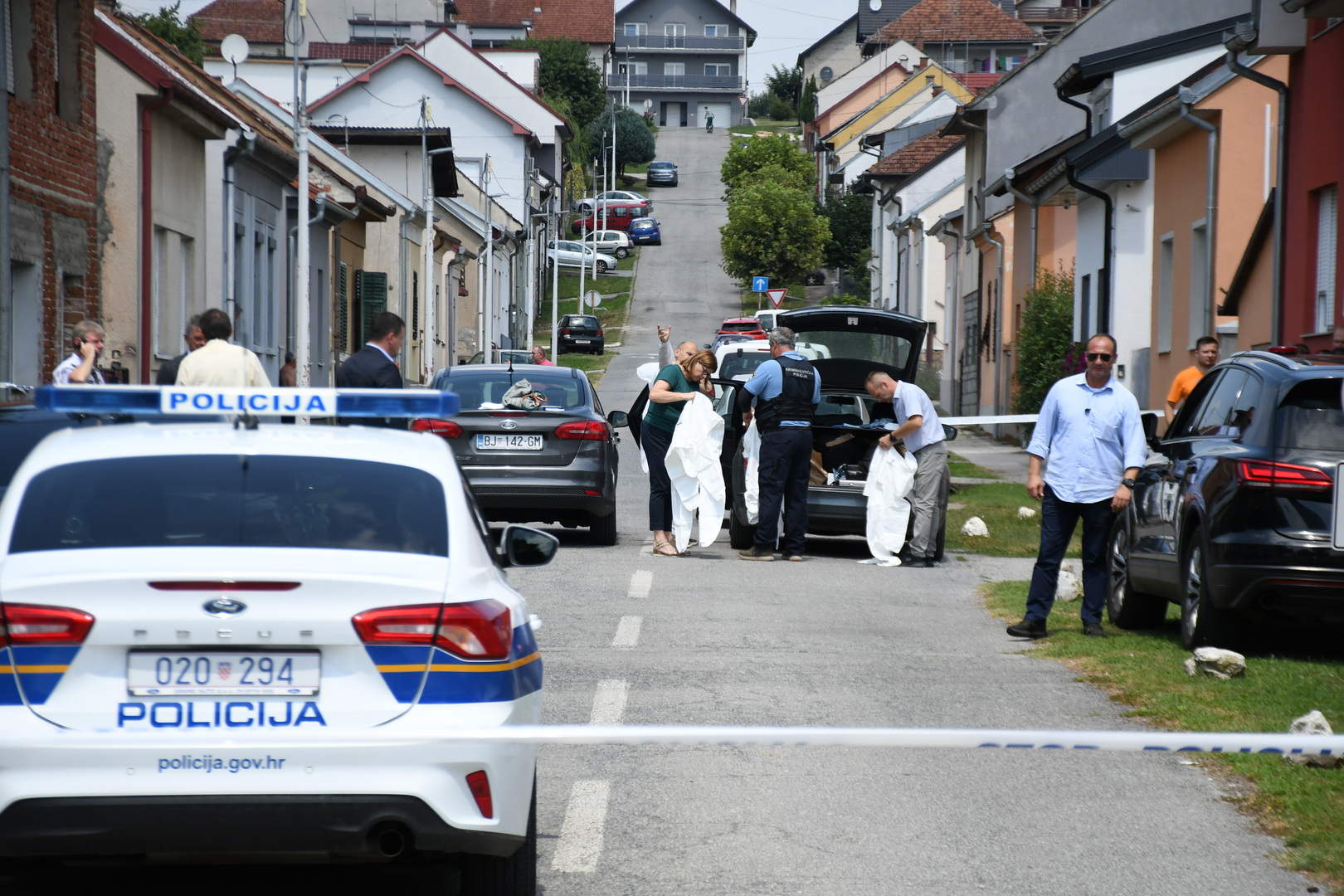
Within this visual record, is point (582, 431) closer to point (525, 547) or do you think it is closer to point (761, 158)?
point (525, 547)

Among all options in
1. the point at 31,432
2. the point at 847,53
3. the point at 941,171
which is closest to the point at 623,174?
the point at 847,53

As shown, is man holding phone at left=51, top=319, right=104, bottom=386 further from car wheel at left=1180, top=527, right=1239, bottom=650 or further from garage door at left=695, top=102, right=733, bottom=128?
garage door at left=695, top=102, right=733, bottom=128

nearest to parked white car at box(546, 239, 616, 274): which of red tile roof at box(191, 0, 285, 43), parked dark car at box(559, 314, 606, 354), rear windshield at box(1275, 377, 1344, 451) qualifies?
parked dark car at box(559, 314, 606, 354)

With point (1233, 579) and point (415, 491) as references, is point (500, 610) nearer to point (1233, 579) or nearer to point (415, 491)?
point (415, 491)

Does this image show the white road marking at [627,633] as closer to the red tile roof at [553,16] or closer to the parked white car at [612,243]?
the parked white car at [612,243]

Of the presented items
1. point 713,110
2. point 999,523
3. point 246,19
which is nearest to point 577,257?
point 246,19

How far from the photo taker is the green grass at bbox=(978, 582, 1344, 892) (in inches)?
227

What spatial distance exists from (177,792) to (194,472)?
0.94 metres

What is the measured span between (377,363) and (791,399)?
3838 millimetres

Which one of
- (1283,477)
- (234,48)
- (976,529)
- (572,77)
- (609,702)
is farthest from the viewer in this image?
(572,77)

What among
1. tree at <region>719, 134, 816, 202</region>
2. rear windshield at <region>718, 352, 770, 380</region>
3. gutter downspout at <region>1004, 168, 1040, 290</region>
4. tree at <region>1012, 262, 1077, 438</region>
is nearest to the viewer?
rear windshield at <region>718, 352, 770, 380</region>

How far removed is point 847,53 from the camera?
138m

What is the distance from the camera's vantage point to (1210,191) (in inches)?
829

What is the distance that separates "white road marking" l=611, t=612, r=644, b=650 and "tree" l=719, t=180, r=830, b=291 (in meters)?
65.0
